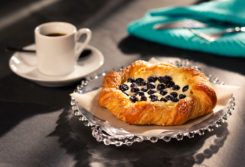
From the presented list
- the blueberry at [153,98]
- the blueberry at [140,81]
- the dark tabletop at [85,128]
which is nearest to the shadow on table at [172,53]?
the dark tabletop at [85,128]

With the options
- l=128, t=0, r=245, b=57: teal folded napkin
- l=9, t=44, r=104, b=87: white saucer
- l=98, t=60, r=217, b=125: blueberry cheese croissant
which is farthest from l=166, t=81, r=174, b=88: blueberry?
l=128, t=0, r=245, b=57: teal folded napkin

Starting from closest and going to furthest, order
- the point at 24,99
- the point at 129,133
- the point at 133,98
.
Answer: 1. the point at 129,133
2. the point at 133,98
3. the point at 24,99

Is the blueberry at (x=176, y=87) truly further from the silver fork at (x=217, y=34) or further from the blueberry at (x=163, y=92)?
the silver fork at (x=217, y=34)

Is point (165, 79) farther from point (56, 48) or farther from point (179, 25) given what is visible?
point (179, 25)

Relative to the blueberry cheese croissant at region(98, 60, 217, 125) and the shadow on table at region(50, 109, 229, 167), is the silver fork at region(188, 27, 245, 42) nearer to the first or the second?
the blueberry cheese croissant at region(98, 60, 217, 125)

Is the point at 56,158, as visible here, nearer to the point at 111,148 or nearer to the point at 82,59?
the point at 111,148

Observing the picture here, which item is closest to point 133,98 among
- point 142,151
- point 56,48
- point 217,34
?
point 142,151
